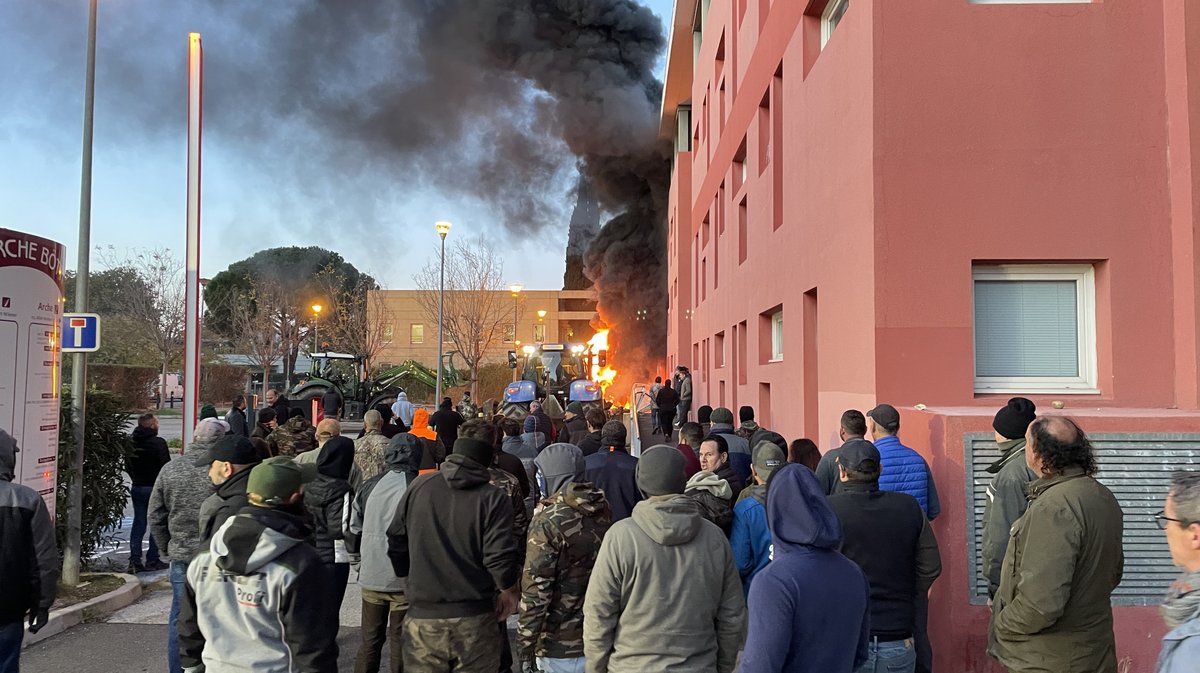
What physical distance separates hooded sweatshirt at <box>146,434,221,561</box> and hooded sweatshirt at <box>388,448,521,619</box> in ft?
6.38

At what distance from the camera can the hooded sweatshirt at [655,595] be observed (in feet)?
9.09

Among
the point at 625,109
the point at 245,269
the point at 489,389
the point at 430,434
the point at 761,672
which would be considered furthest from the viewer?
the point at 245,269

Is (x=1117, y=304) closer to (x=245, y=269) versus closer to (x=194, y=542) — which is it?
(x=194, y=542)

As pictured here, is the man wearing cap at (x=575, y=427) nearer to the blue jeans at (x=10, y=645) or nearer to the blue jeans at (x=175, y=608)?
the blue jeans at (x=175, y=608)

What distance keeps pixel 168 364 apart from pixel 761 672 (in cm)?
3926

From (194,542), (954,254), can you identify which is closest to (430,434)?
(194,542)

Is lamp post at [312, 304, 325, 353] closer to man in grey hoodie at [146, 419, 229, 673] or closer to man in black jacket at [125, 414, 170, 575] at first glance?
man in black jacket at [125, 414, 170, 575]

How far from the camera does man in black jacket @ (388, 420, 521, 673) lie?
3512 millimetres

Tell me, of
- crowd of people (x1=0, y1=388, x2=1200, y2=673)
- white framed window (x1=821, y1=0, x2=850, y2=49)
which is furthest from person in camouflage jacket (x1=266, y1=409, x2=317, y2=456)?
white framed window (x1=821, y1=0, x2=850, y2=49)

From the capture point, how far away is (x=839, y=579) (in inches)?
98.5

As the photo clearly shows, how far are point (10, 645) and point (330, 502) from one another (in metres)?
1.92

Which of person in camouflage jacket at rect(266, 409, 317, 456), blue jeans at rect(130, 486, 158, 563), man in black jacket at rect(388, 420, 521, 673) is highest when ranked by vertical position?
person in camouflage jacket at rect(266, 409, 317, 456)

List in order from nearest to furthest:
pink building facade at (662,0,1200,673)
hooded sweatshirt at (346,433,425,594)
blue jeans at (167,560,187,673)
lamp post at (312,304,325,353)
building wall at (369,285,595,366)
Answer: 1. hooded sweatshirt at (346,433,425,594)
2. blue jeans at (167,560,187,673)
3. pink building facade at (662,0,1200,673)
4. lamp post at (312,304,325,353)
5. building wall at (369,285,595,366)

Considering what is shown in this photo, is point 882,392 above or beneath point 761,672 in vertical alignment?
above
